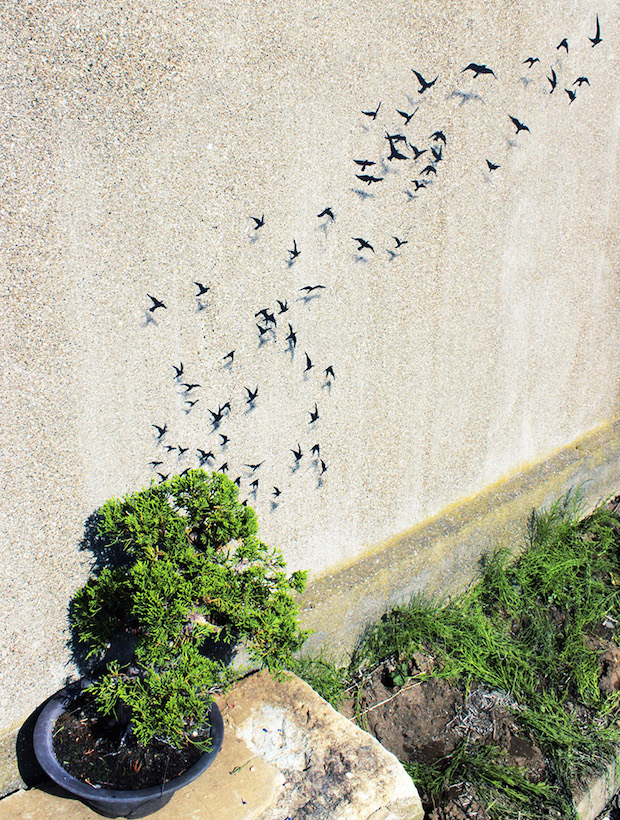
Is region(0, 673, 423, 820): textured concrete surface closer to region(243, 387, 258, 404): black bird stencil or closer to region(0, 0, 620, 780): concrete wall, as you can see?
region(0, 0, 620, 780): concrete wall

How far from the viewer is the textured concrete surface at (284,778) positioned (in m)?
1.99

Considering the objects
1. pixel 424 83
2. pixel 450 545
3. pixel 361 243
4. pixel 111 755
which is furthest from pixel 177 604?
pixel 424 83

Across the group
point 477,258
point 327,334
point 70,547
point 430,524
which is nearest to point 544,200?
point 477,258

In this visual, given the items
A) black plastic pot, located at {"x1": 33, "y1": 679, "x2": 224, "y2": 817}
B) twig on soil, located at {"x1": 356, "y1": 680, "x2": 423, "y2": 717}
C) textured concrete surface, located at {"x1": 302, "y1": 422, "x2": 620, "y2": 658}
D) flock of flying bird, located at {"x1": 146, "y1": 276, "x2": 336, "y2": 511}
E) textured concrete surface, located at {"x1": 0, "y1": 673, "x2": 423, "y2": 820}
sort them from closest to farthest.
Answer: black plastic pot, located at {"x1": 33, "y1": 679, "x2": 224, "y2": 817} → textured concrete surface, located at {"x1": 0, "y1": 673, "x2": 423, "y2": 820} → flock of flying bird, located at {"x1": 146, "y1": 276, "x2": 336, "y2": 511} → twig on soil, located at {"x1": 356, "y1": 680, "x2": 423, "y2": 717} → textured concrete surface, located at {"x1": 302, "y1": 422, "x2": 620, "y2": 658}

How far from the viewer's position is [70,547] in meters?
2.12

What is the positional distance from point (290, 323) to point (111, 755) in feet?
5.60

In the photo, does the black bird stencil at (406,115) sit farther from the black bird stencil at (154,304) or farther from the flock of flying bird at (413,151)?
the black bird stencil at (154,304)

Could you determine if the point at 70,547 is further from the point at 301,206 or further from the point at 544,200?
the point at 544,200

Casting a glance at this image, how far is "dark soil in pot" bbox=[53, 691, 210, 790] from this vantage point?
191cm

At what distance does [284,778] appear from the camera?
84.2 inches

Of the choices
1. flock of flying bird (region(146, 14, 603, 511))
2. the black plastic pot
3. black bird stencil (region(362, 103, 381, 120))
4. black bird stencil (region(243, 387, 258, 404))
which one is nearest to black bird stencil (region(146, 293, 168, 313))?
flock of flying bird (region(146, 14, 603, 511))

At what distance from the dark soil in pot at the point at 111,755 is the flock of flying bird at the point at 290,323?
89 cm

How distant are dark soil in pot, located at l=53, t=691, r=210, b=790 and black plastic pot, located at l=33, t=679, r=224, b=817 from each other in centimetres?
3

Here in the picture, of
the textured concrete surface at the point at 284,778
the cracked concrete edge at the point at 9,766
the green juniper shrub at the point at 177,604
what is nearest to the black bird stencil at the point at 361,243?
A: the green juniper shrub at the point at 177,604
